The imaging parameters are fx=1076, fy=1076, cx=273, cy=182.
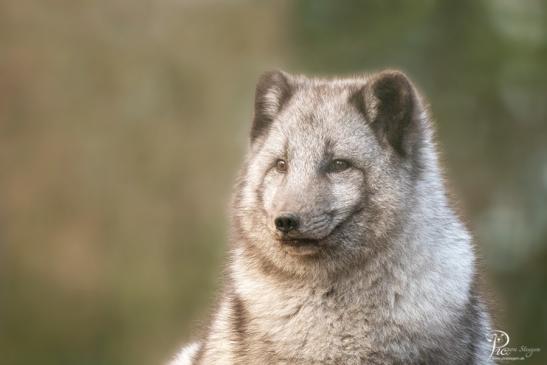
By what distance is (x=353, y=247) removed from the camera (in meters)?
6.37

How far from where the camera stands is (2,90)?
56.5 feet

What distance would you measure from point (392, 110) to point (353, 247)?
0.87m

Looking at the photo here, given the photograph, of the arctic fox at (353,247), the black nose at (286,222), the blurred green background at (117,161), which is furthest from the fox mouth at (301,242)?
the blurred green background at (117,161)

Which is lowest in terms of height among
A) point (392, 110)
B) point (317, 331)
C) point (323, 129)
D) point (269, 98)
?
point (317, 331)

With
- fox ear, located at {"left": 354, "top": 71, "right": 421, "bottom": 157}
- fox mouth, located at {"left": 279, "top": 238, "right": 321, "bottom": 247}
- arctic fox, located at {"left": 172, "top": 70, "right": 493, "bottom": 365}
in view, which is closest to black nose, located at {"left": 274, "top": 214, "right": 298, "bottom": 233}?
arctic fox, located at {"left": 172, "top": 70, "right": 493, "bottom": 365}

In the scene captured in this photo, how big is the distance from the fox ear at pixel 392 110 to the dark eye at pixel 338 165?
0.27 metres

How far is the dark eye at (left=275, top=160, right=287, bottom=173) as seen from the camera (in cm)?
656

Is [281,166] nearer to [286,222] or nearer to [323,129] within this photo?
[323,129]

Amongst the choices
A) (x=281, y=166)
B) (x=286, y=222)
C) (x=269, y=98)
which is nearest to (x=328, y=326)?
(x=286, y=222)

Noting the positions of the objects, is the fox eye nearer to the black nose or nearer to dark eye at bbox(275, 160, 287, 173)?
dark eye at bbox(275, 160, 287, 173)

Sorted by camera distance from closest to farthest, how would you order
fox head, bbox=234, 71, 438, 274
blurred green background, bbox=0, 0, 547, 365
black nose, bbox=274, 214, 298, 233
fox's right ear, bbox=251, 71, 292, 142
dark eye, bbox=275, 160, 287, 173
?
black nose, bbox=274, 214, 298, 233, fox head, bbox=234, 71, 438, 274, dark eye, bbox=275, 160, 287, 173, fox's right ear, bbox=251, 71, 292, 142, blurred green background, bbox=0, 0, 547, 365

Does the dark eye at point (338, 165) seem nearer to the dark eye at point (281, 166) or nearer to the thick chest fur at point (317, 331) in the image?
the dark eye at point (281, 166)

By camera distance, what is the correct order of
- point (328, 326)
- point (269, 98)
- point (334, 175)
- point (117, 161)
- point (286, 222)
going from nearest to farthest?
point (286, 222) < point (328, 326) < point (334, 175) < point (269, 98) < point (117, 161)

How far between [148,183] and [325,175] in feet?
35.7
